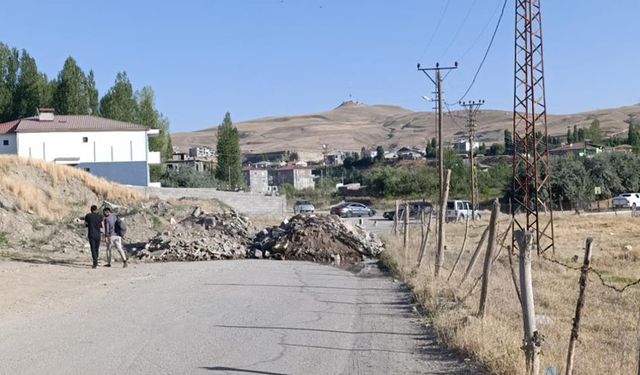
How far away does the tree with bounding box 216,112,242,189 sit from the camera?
105m

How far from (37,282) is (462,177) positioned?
8878cm

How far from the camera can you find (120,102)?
3733 inches

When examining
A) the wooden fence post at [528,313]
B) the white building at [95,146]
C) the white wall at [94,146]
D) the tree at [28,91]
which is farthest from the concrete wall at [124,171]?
the wooden fence post at [528,313]

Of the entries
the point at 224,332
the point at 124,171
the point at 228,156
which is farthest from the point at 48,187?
the point at 228,156

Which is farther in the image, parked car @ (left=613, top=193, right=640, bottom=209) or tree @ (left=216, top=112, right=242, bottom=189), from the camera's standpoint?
tree @ (left=216, top=112, right=242, bottom=189)

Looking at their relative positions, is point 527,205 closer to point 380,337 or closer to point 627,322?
point 627,322

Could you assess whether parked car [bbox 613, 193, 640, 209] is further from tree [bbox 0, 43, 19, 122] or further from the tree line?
tree [bbox 0, 43, 19, 122]

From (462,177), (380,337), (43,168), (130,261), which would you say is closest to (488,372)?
(380,337)

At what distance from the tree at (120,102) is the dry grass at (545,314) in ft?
222

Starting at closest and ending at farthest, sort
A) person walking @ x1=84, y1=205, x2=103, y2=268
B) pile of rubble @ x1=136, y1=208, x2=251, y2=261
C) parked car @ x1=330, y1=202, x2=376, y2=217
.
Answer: person walking @ x1=84, y1=205, x2=103, y2=268 < pile of rubble @ x1=136, y1=208, x2=251, y2=261 < parked car @ x1=330, y1=202, x2=376, y2=217

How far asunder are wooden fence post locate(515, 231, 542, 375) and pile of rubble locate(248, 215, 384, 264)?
915 inches

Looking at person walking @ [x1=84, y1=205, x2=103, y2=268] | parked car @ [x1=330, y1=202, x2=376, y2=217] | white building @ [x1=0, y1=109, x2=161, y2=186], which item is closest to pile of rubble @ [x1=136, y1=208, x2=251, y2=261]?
person walking @ [x1=84, y1=205, x2=103, y2=268]

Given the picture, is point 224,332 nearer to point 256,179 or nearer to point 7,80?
point 7,80

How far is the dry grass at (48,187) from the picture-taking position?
38.2m
